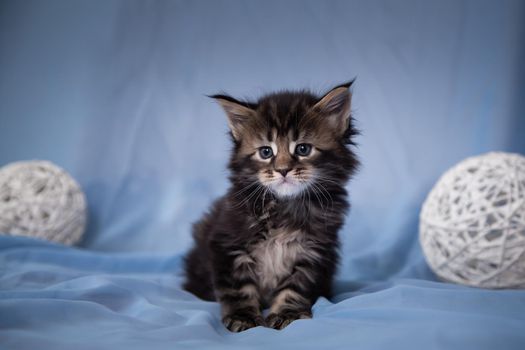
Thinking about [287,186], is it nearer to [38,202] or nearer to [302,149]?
[302,149]

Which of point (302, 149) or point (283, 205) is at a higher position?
point (302, 149)

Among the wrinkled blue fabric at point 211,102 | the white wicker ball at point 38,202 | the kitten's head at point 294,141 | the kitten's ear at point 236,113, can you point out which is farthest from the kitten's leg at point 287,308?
the white wicker ball at point 38,202

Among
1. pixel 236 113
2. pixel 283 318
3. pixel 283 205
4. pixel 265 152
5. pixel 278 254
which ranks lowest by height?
pixel 283 318

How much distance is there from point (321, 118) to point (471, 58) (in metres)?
1.56

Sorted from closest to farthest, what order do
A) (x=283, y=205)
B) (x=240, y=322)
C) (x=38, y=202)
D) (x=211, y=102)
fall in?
1. (x=240, y=322)
2. (x=283, y=205)
3. (x=38, y=202)
4. (x=211, y=102)

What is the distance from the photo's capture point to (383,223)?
3.08m

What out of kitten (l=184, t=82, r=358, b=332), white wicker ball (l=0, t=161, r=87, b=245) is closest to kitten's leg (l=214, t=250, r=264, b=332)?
kitten (l=184, t=82, r=358, b=332)

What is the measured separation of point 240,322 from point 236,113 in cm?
81

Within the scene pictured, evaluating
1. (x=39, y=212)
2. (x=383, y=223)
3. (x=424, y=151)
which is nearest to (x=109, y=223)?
(x=39, y=212)

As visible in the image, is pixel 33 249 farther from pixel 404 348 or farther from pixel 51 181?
pixel 404 348

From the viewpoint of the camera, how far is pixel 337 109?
6.33 ft

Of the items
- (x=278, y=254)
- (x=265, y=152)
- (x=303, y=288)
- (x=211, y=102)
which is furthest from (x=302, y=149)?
(x=211, y=102)

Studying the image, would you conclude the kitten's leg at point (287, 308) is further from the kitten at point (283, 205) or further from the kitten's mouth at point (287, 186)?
the kitten's mouth at point (287, 186)

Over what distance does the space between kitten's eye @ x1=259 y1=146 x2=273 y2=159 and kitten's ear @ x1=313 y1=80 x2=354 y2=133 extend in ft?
0.78
